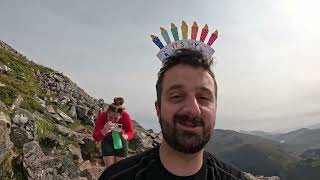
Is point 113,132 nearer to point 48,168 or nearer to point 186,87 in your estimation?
point 48,168

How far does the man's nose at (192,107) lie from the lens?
11.5 feet

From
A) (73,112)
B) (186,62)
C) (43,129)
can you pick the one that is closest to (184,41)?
(186,62)

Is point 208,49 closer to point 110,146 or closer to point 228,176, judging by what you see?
point 228,176

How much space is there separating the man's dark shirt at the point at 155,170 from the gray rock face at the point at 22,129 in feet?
38.5

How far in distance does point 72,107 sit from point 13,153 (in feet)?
50.5

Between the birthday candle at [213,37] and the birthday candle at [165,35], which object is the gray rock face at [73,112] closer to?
the birthday candle at [165,35]

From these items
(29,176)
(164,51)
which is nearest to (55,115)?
(29,176)

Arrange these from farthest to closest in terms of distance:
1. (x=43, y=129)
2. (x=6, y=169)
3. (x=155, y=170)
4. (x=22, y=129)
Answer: (x=43, y=129) → (x=22, y=129) → (x=6, y=169) → (x=155, y=170)

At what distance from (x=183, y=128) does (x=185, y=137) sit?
87 mm

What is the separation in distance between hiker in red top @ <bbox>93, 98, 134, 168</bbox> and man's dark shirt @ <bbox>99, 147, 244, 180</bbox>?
715cm

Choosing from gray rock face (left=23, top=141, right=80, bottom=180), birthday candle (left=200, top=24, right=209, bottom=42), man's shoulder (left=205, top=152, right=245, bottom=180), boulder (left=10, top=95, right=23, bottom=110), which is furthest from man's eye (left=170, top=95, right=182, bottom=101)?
boulder (left=10, top=95, right=23, bottom=110)

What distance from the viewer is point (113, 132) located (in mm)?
11008

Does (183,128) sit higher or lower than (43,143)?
higher

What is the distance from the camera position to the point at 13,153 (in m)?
13.3
